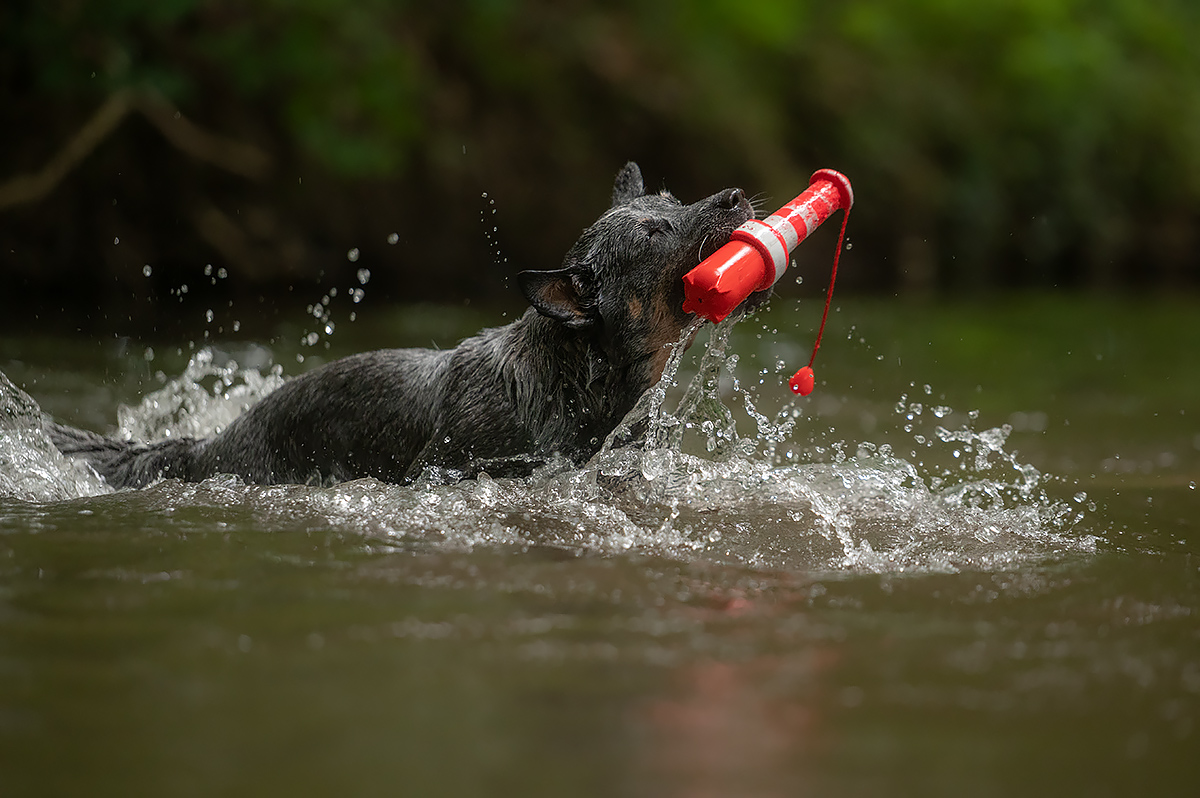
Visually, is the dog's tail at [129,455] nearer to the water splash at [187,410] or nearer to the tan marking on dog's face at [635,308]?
the water splash at [187,410]

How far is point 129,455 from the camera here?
223 inches

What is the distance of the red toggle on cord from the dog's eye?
0.27 m

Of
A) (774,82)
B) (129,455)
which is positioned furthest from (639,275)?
(774,82)

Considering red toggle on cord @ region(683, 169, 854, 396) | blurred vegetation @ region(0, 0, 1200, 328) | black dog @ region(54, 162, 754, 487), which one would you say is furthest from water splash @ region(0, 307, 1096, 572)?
blurred vegetation @ region(0, 0, 1200, 328)

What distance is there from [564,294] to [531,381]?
1.36 ft

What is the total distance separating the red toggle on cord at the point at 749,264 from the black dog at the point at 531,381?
0.19 m

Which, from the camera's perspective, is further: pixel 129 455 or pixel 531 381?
pixel 129 455

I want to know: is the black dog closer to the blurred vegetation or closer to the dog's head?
the dog's head

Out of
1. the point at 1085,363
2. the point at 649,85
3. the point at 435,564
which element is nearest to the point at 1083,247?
the point at 649,85

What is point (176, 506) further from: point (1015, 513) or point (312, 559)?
point (1015, 513)

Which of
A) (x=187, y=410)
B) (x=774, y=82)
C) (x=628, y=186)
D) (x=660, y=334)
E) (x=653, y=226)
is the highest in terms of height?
(x=774, y=82)

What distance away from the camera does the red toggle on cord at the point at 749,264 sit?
452 cm

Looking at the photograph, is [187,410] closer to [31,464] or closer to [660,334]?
[31,464]

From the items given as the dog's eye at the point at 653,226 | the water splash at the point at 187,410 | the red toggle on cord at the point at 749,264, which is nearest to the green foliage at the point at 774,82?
the water splash at the point at 187,410
